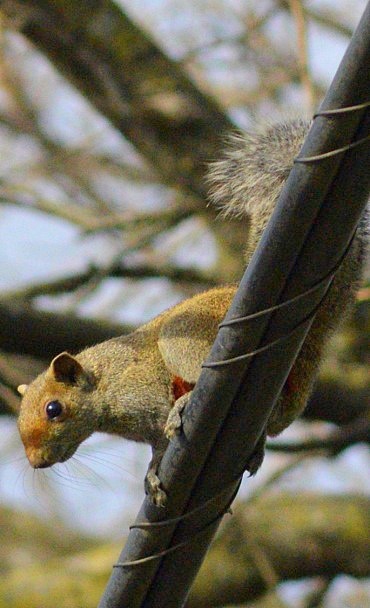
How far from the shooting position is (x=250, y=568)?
504cm

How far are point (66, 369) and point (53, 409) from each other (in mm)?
124

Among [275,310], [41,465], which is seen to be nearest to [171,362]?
[41,465]

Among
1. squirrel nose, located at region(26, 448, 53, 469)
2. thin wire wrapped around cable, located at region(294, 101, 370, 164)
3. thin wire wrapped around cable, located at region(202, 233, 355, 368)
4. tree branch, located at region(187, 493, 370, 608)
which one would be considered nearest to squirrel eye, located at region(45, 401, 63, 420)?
squirrel nose, located at region(26, 448, 53, 469)

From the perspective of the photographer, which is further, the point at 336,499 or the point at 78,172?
the point at 78,172

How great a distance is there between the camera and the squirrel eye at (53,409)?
106 inches

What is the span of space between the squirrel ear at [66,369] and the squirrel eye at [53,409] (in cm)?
8

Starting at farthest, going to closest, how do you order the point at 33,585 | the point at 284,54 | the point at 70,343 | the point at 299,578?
1. the point at 284,54
2. the point at 299,578
3. the point at 33,585
4. the point at 70,343

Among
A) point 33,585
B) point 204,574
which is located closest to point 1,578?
point 33,585

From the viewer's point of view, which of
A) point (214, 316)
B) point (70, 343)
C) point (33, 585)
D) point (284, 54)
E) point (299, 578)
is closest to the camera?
point (214, 316)

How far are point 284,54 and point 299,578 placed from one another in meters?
3.19

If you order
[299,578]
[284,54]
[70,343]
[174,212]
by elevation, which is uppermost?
[284,54]

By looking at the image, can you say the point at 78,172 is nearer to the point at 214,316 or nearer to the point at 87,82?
the point at 87,82

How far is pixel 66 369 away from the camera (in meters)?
2.77

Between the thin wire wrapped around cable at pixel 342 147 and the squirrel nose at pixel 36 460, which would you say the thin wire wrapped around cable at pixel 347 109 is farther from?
the squirrel nose at pixel 36 460
